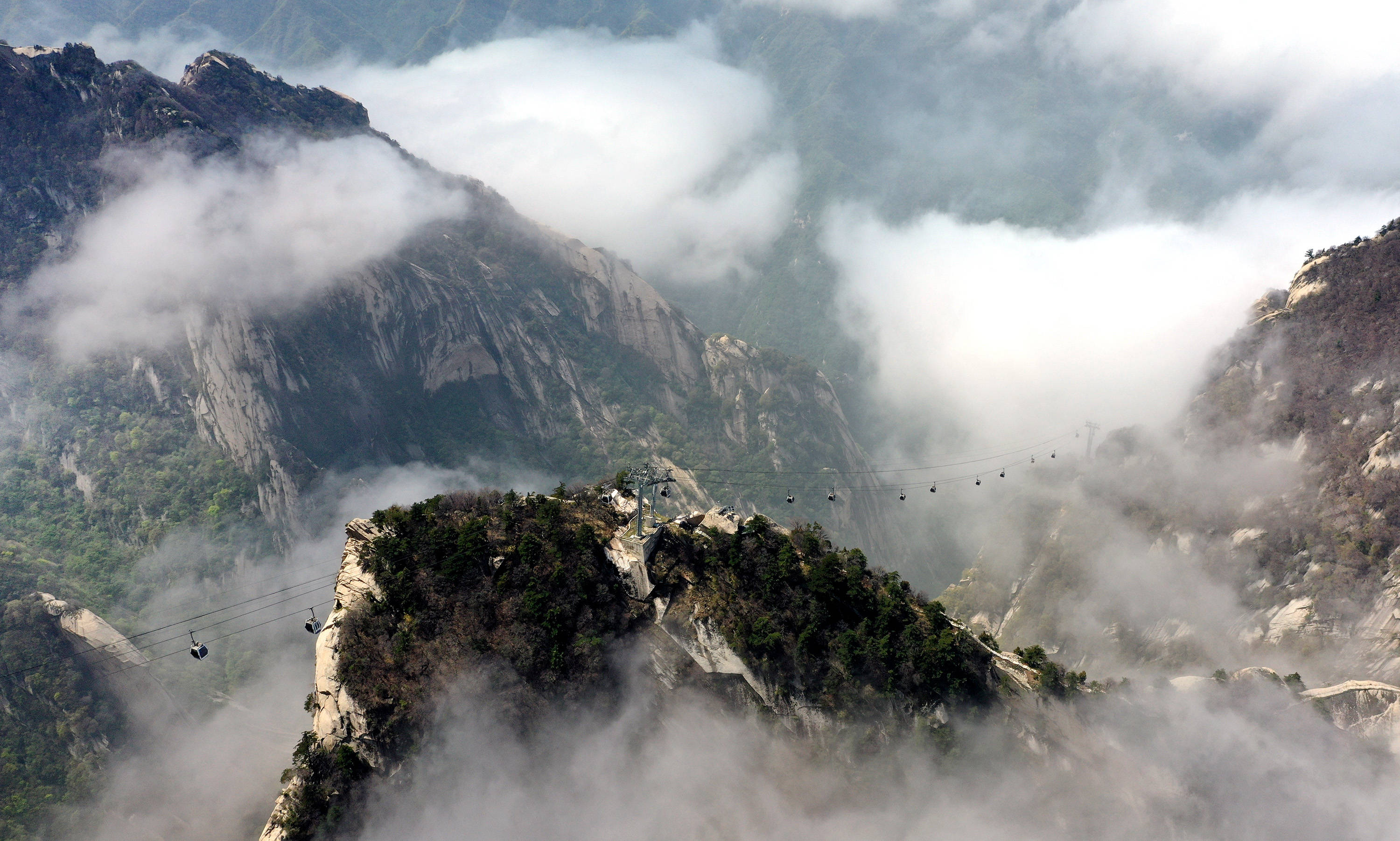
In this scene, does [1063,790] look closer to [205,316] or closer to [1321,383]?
[1321,383]

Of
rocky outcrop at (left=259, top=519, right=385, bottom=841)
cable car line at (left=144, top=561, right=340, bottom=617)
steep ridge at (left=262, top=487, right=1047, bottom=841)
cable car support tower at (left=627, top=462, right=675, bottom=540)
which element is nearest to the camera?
rocky outcrop at (left=259, top=519, right=385, bottom=841)

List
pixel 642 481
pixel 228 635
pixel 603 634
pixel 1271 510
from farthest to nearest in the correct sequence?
pixel 1271 510, pixel 228 635, pixel 603 634, pixel 642 481

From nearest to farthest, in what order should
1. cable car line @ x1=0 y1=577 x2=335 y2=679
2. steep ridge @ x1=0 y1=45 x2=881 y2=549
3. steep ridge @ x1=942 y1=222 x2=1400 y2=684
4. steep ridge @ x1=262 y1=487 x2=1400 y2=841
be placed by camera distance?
steep ridge @ x1=262 y1=487 x2=1400 y2=841, cable car line @ x1=0 y1=577 x2=335 y2=679, steep ridge @ x1=942 y1=222 x2=1400 y2=684, steep ridge @ x1=0 y1=45 x2=881 y2=549

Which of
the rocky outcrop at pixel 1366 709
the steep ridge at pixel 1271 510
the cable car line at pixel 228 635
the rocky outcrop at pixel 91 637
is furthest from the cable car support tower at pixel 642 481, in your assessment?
the steep ridge at pixel 1271 510

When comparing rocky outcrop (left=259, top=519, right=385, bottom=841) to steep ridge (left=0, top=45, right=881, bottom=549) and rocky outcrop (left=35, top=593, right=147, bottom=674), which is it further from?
steep ridge (left=0, top=45, right=881, bottom=549)

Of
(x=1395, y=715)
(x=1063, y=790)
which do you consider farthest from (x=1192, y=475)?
(x=1063, y=790)

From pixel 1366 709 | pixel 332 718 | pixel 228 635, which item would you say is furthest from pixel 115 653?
pixel 1366 709

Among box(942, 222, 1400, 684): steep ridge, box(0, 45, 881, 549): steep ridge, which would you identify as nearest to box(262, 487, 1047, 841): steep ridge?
box(942, 222, 1400, 684): steep ridge

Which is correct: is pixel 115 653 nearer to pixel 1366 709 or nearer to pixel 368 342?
pixel 368 342
